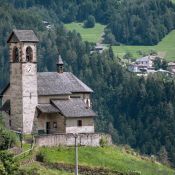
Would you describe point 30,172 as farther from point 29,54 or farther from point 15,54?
point 15,54

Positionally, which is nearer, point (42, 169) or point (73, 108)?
point (42, 169)

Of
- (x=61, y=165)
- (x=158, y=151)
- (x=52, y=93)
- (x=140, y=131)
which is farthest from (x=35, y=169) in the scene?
(x=140, y=131)

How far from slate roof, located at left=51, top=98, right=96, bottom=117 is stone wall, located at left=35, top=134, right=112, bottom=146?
6.86ft

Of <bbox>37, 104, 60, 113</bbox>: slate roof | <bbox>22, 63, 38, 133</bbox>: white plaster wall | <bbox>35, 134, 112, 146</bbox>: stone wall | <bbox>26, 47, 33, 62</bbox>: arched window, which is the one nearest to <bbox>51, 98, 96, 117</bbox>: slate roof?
<bbox>37, 104, 60, 113</bbox>: slate roof

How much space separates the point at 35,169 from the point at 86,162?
28.0 feet

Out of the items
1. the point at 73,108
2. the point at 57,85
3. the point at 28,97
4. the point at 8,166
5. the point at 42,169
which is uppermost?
the point at 57,85

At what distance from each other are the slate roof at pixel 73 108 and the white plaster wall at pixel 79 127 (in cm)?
44

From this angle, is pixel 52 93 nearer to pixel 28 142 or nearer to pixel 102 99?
pixel 28 142

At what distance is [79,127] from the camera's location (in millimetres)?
87875

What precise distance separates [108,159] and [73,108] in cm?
618

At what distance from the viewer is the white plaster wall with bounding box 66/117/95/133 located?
8712cm

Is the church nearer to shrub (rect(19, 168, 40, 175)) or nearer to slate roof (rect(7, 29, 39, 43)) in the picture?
slate roof (rect(7, 29, 39, 43))

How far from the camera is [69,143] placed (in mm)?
84188

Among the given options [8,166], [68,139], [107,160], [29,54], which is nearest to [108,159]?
[107,160]
